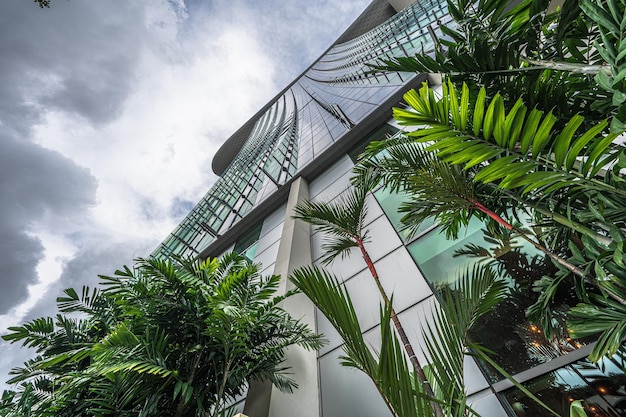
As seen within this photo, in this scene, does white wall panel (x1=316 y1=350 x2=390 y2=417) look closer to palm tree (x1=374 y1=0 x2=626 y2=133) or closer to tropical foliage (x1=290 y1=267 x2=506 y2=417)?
tropical foliage (x1=290 y1=267 x2=506 y2=417)

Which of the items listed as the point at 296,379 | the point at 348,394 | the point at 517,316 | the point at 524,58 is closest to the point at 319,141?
the point at 296,379

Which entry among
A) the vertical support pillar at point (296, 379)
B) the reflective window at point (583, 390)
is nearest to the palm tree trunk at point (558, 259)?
the reflective window at point (583, 390)

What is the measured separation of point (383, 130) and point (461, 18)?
19.8 ft

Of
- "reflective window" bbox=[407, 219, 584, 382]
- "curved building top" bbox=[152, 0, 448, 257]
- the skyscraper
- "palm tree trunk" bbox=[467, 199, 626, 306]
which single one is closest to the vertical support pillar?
the skyscraper

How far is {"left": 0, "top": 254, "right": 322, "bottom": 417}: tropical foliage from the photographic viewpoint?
7.39ft

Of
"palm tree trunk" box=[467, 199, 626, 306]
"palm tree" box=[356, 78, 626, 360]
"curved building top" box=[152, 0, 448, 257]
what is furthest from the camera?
"curved building top" box=[152, 0, 448, 257]

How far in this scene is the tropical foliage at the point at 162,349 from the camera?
225 cm

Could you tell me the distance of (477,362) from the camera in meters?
2.63

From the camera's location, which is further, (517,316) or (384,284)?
(384,284)

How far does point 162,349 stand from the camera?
7.68ft

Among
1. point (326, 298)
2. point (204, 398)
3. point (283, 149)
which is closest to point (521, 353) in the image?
point (326, 298)

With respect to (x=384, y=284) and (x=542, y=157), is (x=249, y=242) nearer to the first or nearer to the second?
(x=384, y=284)

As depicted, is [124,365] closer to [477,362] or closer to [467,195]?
[467,195]

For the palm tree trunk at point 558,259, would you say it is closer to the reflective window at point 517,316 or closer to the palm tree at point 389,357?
the reflective window at point 517,316
